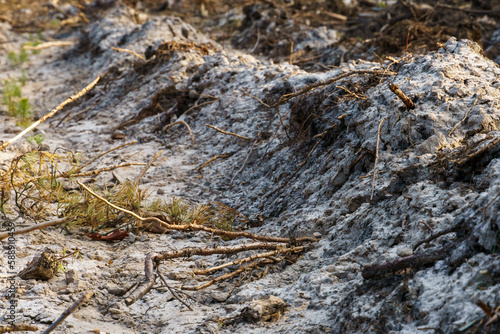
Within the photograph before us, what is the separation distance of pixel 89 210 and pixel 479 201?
242cm

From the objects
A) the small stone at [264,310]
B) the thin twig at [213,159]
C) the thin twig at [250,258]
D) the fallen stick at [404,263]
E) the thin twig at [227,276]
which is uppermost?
the fallen stick at [404,263]

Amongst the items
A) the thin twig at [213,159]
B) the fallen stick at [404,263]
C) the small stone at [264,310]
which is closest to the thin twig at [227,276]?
the small stone at [264,310]

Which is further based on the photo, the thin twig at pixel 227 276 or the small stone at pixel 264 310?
the thin twig at pixel 227 276

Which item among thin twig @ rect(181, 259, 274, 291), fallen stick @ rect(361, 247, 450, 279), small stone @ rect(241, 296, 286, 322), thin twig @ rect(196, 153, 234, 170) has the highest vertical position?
fallen stick @ rect(361, 247, 450, 279)

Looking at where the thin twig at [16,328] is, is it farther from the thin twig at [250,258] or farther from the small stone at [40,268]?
the thin twig at [250,258]

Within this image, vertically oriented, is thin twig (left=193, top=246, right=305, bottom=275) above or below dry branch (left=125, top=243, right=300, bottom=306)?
below

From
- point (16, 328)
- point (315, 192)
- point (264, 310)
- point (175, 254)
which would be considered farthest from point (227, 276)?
point (16, 328)

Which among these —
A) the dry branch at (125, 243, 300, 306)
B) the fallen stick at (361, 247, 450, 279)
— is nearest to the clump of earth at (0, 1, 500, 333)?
the fallen stick at (361, 247, 450, 279)

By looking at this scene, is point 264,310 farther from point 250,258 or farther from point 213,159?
point 213,159

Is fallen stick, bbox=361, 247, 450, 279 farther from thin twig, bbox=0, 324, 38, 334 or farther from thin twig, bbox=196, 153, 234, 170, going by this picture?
thin twig, bbox=196, 153, 234, 170

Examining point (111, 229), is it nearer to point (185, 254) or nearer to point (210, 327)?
point (185, 254)

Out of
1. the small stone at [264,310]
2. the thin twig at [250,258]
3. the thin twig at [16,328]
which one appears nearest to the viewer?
the thin twig at [16,328]

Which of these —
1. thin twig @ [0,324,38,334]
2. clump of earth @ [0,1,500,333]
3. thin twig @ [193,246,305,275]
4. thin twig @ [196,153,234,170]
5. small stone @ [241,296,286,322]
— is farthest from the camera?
thin twig @ [196,153,234,170]

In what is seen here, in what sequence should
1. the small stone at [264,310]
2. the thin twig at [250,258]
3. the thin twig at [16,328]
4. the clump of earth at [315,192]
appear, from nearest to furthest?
the clump of earth at [315,192] → the thin twig at [16,328] → the small stone at [264,310] → the thin twig at [250,258]
